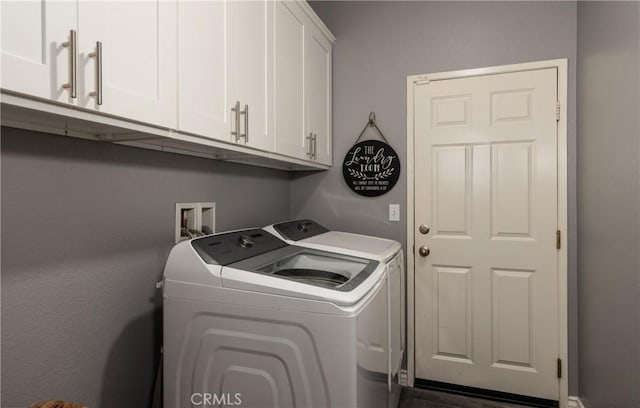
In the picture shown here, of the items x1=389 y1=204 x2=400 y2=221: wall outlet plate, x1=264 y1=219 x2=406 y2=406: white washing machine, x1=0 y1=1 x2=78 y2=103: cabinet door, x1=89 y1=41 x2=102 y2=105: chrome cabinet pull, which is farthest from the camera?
x1=389 y1=204 x2=400 y2=221: wall outlet plate

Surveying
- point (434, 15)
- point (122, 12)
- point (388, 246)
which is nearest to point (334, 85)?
point (434, 15)

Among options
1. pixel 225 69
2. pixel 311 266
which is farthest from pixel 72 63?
pixel 311 266

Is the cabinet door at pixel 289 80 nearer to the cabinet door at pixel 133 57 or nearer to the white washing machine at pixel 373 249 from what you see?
the white washing machine at pixel 373 249

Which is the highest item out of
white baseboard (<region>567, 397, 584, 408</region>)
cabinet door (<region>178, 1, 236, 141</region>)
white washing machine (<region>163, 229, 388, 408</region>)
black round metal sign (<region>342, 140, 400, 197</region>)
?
cabinet door (<region>178, 1, 236, 141</region>)

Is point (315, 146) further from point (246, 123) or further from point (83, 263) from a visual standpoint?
point (83, 263)

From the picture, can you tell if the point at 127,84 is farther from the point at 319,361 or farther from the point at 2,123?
the point at 319,361

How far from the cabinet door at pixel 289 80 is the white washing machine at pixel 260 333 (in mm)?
733

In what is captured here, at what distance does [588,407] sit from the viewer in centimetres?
188

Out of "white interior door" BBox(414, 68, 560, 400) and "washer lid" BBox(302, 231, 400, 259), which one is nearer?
"washer lid" BBox(302, 231, 400, 259)

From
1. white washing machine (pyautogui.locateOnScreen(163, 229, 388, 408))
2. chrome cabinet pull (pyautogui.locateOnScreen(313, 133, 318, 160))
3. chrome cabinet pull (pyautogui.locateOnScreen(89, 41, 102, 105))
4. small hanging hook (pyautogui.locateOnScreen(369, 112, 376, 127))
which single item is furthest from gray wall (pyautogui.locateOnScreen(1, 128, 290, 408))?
small hanging hook (pyautogui.locateOnScreen(369, 112, 376, 127))

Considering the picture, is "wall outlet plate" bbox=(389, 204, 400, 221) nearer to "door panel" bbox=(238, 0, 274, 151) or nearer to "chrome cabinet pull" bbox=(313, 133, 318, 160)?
"chrome cabinet pull" bbox=(313, 133, 318, 160)

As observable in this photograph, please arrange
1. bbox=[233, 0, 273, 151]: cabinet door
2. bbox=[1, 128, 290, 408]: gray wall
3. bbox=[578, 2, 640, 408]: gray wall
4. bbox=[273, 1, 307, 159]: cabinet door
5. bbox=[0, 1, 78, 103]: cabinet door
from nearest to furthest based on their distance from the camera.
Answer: bbox=[0, 1, 78, 103]: cabinet door
bbox=[1, 128, 290, 408]: gray wall
bbox=[578, 2, 640, 408]: gray wall
bbox=[233, 0, 273, 151]: cabinet door
bbox=[273, 1, 307, 159]: cabinet door

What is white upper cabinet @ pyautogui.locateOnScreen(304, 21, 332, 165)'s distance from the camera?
2152 mm

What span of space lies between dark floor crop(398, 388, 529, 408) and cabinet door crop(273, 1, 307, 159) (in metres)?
1.60
